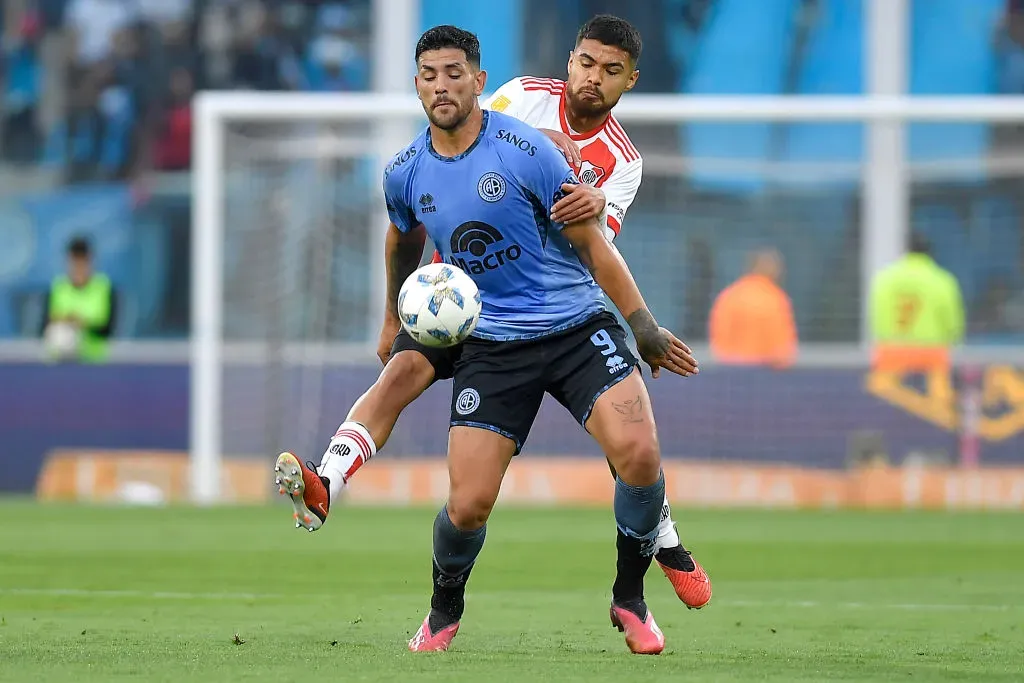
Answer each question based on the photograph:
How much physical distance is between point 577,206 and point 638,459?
0.91 metres

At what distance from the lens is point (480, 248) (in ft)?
22.9

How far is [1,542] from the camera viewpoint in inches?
476

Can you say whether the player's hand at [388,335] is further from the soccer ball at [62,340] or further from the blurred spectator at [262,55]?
the blurred spectator at [262,55]

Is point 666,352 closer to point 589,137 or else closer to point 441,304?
point 441,304

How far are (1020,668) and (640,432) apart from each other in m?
1.50

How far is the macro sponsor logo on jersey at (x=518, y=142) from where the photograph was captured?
22.7ft

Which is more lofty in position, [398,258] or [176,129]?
[398,258]

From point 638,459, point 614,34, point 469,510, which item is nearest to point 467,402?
point 469,510

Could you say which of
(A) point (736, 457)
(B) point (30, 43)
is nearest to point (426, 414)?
(A) point (736, 457)

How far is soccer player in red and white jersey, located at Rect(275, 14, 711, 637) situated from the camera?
7.14m

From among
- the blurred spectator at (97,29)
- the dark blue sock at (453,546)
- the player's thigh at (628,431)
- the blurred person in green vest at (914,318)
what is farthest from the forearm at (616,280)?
the blurred spectator at (97,29)

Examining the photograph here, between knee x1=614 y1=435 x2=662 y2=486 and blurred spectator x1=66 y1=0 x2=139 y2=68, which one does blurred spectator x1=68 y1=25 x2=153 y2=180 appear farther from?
knee x1=614 y1=435 x2=662 y2=486

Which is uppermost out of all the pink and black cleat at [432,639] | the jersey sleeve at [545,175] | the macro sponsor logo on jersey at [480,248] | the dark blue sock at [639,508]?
the jersey sleeve at [545,175]

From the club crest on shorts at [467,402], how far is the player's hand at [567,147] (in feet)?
2.96
